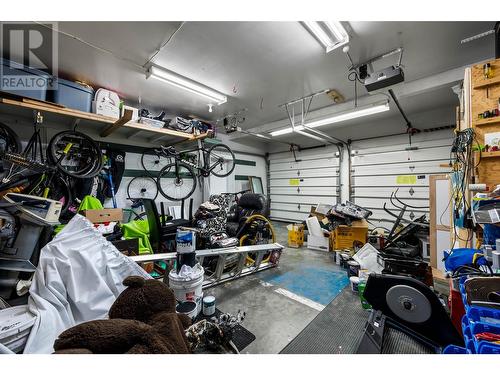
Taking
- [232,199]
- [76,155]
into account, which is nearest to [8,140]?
[76,155]

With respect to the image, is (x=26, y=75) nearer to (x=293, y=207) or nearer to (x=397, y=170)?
(x=293, y=207)

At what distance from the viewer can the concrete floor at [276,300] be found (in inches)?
66.7

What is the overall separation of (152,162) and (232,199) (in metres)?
2.25

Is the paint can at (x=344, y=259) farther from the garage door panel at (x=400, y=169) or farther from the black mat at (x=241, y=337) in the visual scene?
the garage door panel at (x=400, y=169)

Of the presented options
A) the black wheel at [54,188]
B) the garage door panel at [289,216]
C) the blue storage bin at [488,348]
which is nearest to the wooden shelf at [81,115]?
the black wheel at [54,188]

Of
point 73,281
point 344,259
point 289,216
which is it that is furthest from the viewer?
point 289,216

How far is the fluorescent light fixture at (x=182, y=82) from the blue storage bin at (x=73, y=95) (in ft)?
3.79

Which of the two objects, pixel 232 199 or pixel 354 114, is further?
pixel 232 199

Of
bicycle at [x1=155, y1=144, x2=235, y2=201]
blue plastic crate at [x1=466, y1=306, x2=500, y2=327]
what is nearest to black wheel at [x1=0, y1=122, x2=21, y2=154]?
bicycle at [x1=155, y1=144, x2=235, y2=201]

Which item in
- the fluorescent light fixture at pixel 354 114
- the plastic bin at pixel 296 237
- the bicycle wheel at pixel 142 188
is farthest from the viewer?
the plastic bin at pixel 296 237

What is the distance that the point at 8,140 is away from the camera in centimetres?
279

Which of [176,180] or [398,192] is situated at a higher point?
[176,180]

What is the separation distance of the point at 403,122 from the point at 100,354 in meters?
6.88

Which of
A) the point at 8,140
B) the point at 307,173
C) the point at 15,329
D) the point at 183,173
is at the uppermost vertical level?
the point at 8,140
